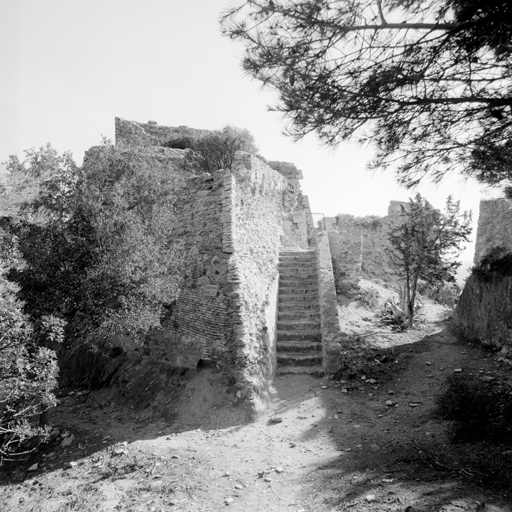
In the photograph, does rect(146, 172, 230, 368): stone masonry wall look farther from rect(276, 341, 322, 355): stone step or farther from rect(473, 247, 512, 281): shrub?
rect(473, 247, 512, 281): shrub

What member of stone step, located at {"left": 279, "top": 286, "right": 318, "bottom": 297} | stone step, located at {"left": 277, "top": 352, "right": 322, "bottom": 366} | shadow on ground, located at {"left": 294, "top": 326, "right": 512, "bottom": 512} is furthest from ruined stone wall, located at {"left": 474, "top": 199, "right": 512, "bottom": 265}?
stone step, located at {"left": 277, "top": 352, "right": 322, "bottom": 366}

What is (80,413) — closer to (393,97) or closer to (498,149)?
(393,97)

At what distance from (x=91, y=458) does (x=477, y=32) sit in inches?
294

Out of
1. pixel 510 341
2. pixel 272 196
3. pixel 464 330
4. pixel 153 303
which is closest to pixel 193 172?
pixel 272 196

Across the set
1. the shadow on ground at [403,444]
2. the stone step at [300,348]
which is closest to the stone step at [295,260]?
the stone step at [300,348]

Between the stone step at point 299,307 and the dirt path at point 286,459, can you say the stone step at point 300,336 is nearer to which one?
the stone step at point 299,307

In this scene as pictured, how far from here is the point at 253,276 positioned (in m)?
8.47

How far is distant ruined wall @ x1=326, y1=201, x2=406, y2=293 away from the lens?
12289 mm

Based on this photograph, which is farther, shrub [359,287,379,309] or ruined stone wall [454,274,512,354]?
shrub [359,287,379,309]

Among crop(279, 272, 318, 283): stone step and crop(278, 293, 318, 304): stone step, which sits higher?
crop(279, 272, 318, 283): stone step

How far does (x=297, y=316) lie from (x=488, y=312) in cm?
422

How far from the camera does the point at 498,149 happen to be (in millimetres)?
4992

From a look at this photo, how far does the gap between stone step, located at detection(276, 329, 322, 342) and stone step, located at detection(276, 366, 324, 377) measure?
29.6 inches

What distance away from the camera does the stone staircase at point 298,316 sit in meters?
8.23
